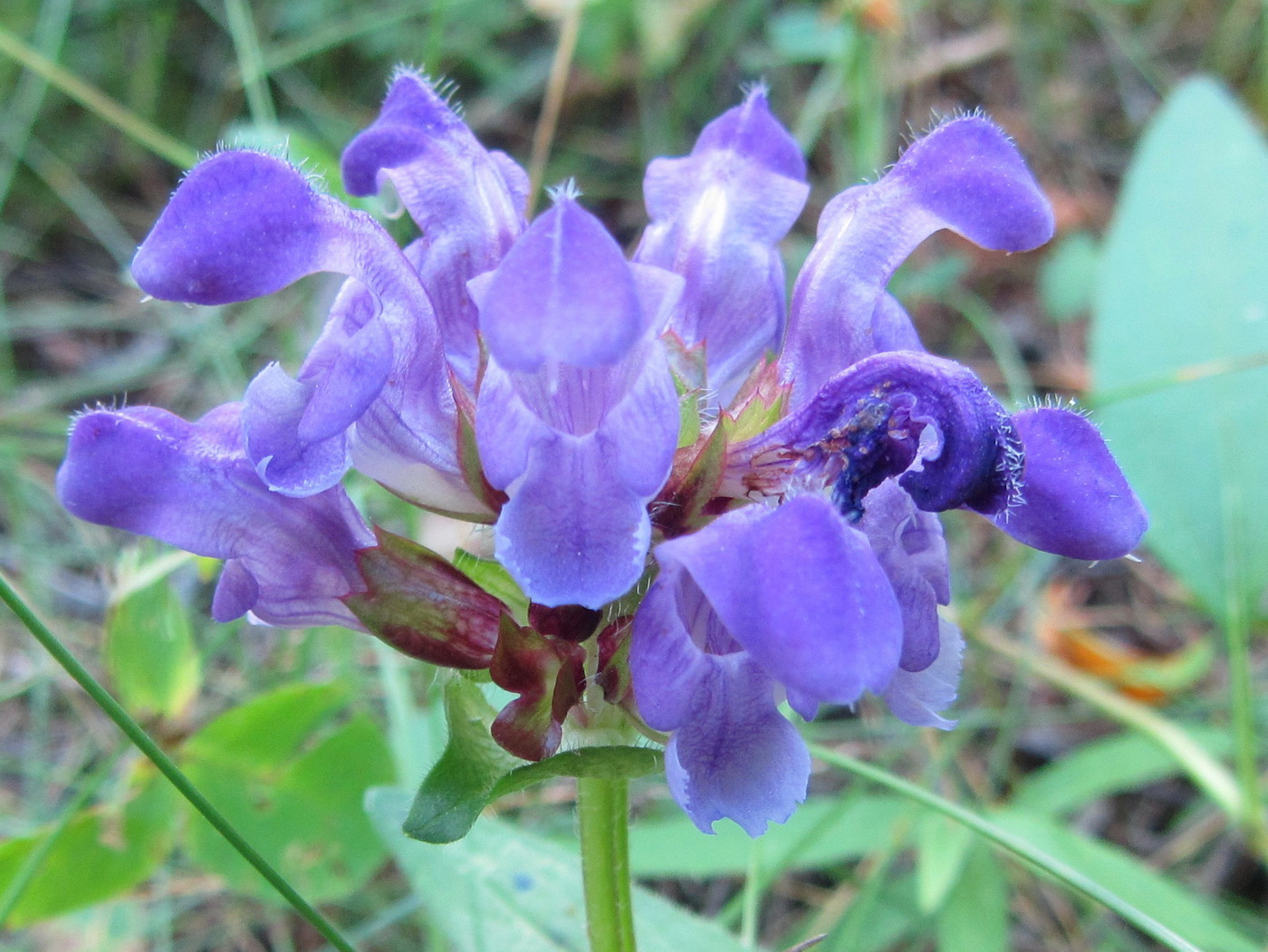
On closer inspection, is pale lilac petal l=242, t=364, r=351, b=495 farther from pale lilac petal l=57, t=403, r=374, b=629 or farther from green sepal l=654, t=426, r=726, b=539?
green sepal l=654, t=426, r=726, b=539

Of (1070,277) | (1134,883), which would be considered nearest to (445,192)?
(1134,883)

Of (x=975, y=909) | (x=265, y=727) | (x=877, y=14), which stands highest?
(x=877, y=14)

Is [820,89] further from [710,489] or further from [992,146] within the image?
[710,489]

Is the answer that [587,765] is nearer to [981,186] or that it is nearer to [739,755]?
[739,755]

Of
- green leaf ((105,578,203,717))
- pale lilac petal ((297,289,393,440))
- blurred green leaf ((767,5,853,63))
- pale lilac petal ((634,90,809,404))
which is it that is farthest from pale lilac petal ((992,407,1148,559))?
blurred green leaf ((767,5,853,63))

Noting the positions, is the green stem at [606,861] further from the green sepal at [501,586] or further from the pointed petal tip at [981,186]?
the pointed petal tip at [981,186]
